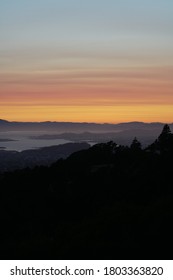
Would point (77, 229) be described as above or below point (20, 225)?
above

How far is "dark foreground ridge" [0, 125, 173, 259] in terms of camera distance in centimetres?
1490

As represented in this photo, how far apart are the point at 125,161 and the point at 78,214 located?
34.3 ft

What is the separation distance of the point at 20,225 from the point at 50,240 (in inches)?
395

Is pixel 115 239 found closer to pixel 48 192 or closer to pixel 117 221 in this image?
pixel 117 221

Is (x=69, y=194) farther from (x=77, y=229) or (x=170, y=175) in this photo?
(x=77, y=229)

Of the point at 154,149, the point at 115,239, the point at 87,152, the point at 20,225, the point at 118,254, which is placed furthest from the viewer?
the point at 87,152

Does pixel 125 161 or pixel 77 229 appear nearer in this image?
pixel 77 229

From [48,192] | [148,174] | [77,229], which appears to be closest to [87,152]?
[48,192]

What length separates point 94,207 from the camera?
28594 millimetres

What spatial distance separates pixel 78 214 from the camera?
94.9ft

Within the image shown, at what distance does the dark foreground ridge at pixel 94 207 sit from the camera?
587 inches

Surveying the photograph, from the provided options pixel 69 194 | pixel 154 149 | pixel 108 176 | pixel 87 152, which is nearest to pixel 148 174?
pixel 108 176

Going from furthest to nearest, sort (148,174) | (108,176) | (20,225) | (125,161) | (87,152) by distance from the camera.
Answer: (87,152), (125,161), (108,176), (148,174), (20,225)

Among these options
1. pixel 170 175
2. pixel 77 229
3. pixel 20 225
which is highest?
pixel 170 175
